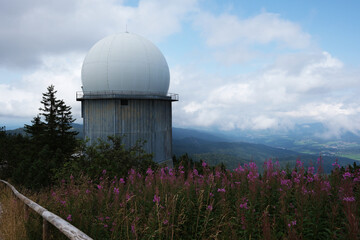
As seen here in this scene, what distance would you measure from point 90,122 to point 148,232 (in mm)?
18308

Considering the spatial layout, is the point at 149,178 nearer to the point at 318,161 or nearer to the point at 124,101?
the point at 318,161

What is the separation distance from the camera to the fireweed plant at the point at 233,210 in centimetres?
328

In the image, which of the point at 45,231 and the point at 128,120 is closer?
the point at 45,231

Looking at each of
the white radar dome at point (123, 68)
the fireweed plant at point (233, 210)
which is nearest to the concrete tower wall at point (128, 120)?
the white radar dome at point (123, 68)

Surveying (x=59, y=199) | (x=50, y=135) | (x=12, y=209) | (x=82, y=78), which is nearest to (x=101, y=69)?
(x=82, y=78)

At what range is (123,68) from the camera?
18828 mm

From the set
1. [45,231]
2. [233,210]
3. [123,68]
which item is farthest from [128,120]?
[233,210]

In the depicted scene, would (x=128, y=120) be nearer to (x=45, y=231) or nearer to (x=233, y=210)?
(x=45, y=231)

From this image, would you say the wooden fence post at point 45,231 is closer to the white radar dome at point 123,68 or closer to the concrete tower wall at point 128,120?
the concrete tower wall at point 128,120

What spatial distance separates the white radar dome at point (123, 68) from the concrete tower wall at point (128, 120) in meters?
1.05

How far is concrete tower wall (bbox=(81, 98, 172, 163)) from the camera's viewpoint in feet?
62.6

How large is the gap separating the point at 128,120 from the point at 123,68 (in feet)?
14.4

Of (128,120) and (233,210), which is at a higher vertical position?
(128,120)

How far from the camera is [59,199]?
547 cm
